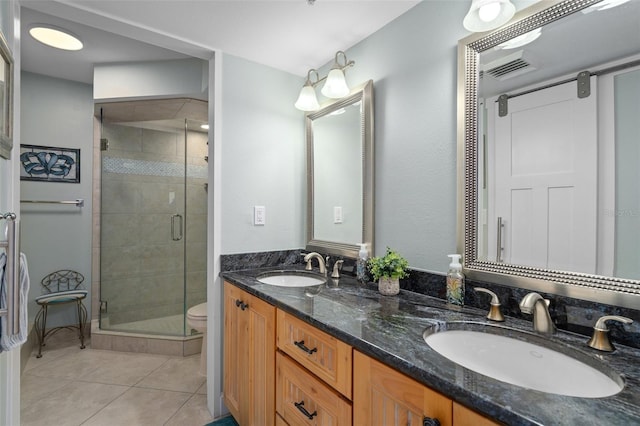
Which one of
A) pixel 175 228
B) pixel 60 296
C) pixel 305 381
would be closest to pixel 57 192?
pixel 60 296

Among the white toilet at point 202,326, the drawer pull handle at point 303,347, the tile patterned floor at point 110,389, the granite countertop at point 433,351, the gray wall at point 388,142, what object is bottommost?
the tile patterned floor at point 110,389

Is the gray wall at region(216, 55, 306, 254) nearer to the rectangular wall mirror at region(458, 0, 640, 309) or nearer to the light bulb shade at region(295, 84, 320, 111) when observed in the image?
the light bulb shade at region(295, 84, 320, 111)

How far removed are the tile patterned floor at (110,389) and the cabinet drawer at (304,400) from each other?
0.92 metres

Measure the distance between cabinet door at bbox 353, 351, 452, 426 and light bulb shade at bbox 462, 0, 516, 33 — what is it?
119cm

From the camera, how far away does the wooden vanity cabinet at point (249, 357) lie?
140cm

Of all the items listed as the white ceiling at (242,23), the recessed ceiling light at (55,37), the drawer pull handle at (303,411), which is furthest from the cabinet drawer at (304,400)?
the recessed ceiling light at (55,37)

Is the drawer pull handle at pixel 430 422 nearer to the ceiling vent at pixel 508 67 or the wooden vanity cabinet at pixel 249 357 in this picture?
the wooden vanity cabinet at pixel 249 357

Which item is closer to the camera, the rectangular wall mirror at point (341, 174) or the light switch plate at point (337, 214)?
the rectangular wall mirror at point (341, 174)

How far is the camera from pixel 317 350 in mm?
1108

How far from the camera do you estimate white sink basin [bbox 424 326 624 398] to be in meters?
0.76

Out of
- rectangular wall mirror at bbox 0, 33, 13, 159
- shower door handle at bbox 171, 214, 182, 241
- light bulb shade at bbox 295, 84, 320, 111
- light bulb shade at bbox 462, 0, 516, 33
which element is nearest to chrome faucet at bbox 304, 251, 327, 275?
light bulb shade at bbox 295, 84, 320, 111

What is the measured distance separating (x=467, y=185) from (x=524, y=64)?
46 cm

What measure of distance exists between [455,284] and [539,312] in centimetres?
Result: 31

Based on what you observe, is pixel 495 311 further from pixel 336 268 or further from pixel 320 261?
pixel 320 261
